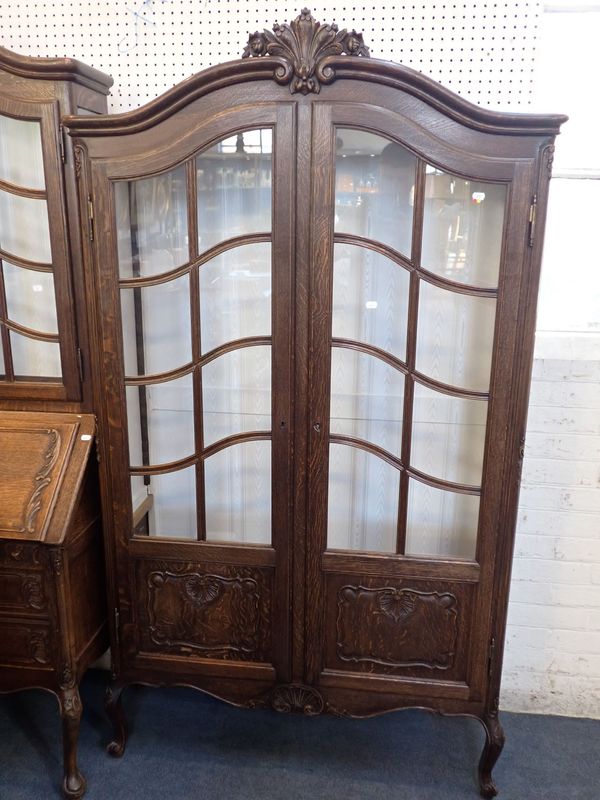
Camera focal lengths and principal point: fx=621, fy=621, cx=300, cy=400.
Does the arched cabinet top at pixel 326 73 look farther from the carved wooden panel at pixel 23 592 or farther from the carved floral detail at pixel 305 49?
the carved wooden panel at pixel 23 592

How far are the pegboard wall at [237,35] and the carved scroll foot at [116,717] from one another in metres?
1.79

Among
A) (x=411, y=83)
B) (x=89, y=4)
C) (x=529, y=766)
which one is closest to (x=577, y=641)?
(x=529, y=766)

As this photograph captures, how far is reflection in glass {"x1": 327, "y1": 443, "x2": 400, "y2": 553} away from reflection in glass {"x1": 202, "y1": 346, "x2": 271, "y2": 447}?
240mm

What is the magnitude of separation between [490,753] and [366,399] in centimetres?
109

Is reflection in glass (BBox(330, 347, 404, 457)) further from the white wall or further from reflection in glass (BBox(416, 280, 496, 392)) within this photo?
the white wall

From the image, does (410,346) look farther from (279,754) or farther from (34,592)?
(279,754)

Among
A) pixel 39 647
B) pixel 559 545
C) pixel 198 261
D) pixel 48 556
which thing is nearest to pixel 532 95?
pixel 198 261

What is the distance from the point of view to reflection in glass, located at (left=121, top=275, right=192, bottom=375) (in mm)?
1759

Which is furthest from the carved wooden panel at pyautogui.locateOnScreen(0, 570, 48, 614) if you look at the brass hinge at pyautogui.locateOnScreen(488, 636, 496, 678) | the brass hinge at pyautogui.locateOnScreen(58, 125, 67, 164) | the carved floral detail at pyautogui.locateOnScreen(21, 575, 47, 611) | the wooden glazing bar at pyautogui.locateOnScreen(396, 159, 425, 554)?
the brass hinge at pyautogui.locateOnScreen(488, 636, 496, 678)

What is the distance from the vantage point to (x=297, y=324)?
1.61 m

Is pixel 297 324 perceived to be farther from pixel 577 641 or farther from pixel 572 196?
pixel 577 641

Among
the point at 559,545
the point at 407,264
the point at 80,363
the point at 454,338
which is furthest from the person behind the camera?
the point at 559,545

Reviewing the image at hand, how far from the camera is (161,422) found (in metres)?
1.82

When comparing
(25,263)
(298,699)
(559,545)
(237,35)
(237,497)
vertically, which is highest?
(237,35)
